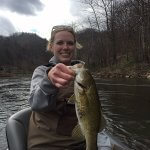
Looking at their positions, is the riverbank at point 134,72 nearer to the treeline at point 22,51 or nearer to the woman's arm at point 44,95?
the woman's arm at point 44,95

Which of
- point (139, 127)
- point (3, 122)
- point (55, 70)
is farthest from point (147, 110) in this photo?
point (55, 70)

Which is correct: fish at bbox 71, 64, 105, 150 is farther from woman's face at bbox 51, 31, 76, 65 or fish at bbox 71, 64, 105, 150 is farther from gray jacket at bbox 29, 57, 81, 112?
woman's face at bbox 51, 31, 76, 65

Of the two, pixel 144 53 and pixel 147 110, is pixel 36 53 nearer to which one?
pixel 144 53

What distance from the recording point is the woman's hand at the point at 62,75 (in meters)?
2.12

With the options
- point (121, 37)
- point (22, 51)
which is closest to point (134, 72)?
point (121, 37)

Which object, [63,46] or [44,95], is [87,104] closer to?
[44,95]

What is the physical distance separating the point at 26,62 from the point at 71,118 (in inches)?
3986

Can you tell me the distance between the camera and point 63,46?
353cm

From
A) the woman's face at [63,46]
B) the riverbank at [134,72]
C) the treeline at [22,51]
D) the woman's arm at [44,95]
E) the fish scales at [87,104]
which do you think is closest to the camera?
the fish scales at [87,104]

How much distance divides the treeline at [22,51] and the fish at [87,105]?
9630 centimetres

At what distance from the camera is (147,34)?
35125 mm

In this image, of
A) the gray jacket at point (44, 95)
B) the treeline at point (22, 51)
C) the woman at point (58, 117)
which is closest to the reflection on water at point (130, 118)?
the woman at point (58, 117)

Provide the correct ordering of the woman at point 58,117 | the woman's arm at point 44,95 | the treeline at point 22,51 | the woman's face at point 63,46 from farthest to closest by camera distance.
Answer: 1. the treeline at point 22,51
2. the woman's face at point 63,46
3. the woman at point 58,117
4. the woman's arm at point 44,95

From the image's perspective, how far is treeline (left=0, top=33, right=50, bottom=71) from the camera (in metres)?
104
